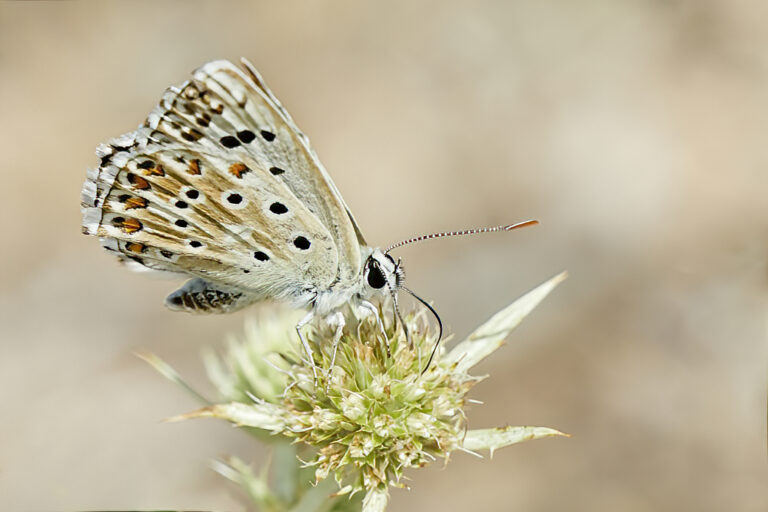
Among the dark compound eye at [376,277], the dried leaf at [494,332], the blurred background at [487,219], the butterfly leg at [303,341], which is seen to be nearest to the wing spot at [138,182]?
the butterfly leg at [303,341]

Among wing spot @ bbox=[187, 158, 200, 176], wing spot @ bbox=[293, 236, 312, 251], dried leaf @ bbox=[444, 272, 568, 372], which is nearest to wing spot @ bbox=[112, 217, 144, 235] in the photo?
wing spot @ bbox=[187, 158, 200, 176]

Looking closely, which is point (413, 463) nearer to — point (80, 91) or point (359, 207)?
point (359, 207)

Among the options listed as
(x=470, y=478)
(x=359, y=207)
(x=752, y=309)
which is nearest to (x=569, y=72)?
(x=359, y=207)

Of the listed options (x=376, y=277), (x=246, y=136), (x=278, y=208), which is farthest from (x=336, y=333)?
(x=246, y=136)

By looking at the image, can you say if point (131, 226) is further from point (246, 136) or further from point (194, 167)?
point (246, 136)

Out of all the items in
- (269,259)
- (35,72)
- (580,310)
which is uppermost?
(35,72)

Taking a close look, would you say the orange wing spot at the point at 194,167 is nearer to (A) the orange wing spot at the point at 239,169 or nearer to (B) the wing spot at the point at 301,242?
(A) the orange wing spot at the point at 239,169

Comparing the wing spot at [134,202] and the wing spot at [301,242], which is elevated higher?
the wing spot at [134,202]
